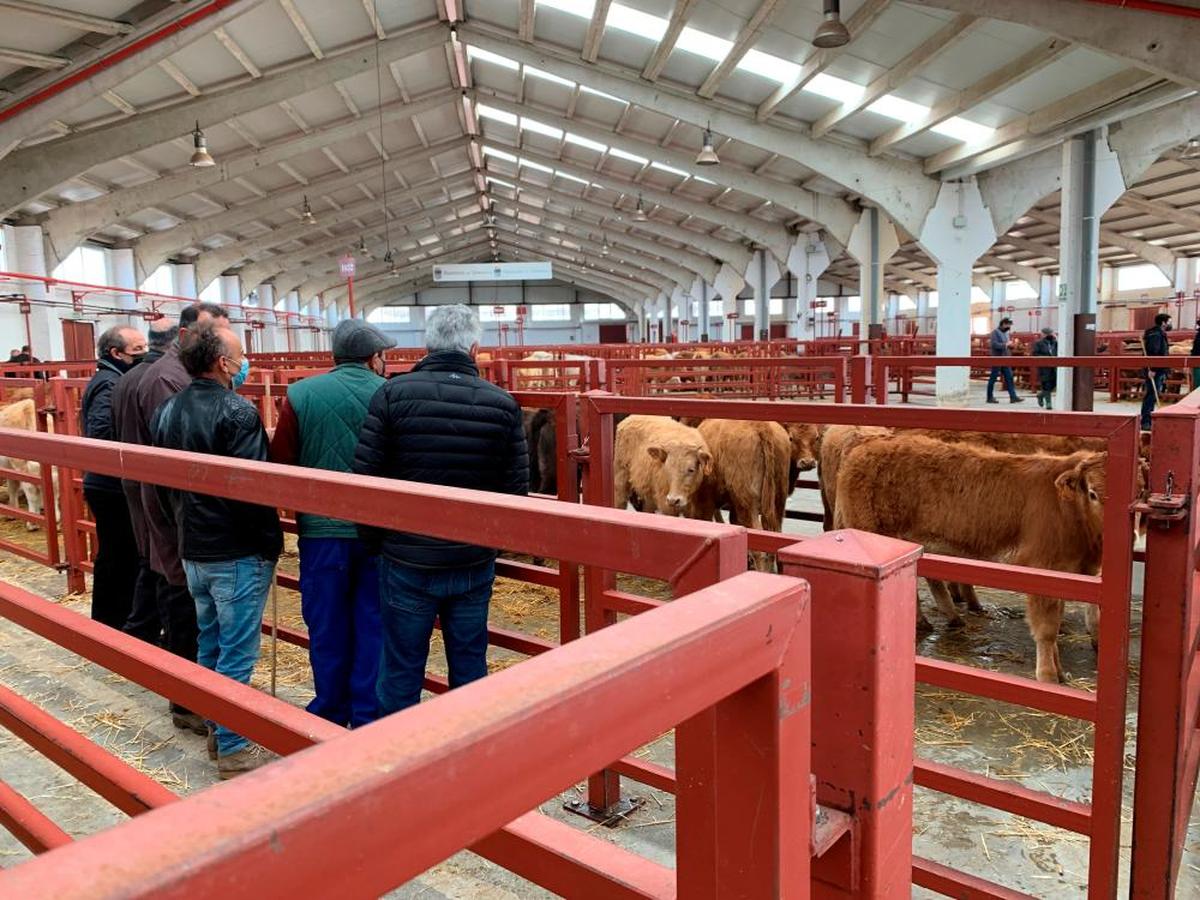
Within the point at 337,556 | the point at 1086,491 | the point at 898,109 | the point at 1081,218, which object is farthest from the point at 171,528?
the point at 898,109

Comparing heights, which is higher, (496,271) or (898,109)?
(898,109)

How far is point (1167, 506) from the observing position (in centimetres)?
227

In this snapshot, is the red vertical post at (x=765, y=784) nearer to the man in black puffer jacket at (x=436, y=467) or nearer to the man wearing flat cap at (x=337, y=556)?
the man in black puffer jacket at (x=436, y=467)

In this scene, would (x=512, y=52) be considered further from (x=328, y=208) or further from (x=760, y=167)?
(x=328, y=208)

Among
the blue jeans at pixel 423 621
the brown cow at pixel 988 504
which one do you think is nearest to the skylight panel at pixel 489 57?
the brown cow at pixel 988 504

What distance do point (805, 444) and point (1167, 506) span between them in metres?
4.87

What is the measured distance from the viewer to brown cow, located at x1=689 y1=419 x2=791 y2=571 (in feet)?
21.3

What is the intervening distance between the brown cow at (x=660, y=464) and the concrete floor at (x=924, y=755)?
55.3 inches

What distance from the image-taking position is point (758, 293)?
28406mm

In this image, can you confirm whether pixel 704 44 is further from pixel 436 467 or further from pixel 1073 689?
pixel 1073 689

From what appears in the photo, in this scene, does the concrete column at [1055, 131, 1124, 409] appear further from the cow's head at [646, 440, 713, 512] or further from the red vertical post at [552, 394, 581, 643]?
the red vertical post at [552, 394, 581, 643]

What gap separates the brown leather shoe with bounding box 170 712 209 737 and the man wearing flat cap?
2.44 feet

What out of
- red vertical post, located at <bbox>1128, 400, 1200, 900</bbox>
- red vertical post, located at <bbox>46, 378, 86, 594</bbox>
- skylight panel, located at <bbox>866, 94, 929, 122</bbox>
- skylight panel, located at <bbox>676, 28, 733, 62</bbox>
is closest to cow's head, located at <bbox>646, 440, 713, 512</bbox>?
red vertical post, located at <bbox>1128, 400, 1200, 900</bbox>

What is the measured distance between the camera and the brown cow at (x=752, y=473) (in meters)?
6.50
